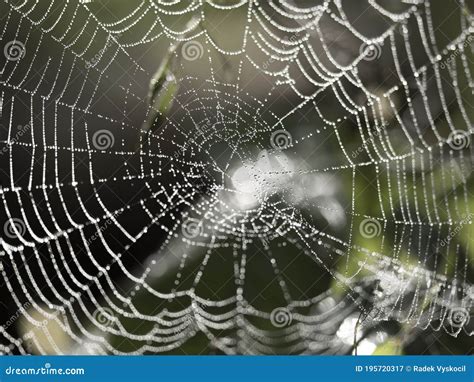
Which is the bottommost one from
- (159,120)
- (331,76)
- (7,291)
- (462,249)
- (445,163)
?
(7,291)

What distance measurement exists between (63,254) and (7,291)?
0.25 metres

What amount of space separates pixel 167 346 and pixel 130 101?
3.08ft

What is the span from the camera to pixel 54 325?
93.7 inches

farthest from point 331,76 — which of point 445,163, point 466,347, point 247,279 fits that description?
point 466,347

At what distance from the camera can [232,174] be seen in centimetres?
253

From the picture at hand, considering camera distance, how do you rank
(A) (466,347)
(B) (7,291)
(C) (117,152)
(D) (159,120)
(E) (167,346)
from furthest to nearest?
(C) (117,152)
(B) (7,291)
(E) (167,346)
(A) (466,347)
(D) (159,120)

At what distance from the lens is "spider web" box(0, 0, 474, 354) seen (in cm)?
205

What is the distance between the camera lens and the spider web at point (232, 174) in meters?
2.05

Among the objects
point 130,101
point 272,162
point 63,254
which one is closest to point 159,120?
point 272,162

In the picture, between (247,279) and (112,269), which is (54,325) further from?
(247,279)

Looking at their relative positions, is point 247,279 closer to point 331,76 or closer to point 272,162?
point 272,162

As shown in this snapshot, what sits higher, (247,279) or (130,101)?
(130,101)

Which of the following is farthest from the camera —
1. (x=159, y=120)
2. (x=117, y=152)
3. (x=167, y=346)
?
(x=117, y=152)

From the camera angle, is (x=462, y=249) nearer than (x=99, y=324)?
Yes
